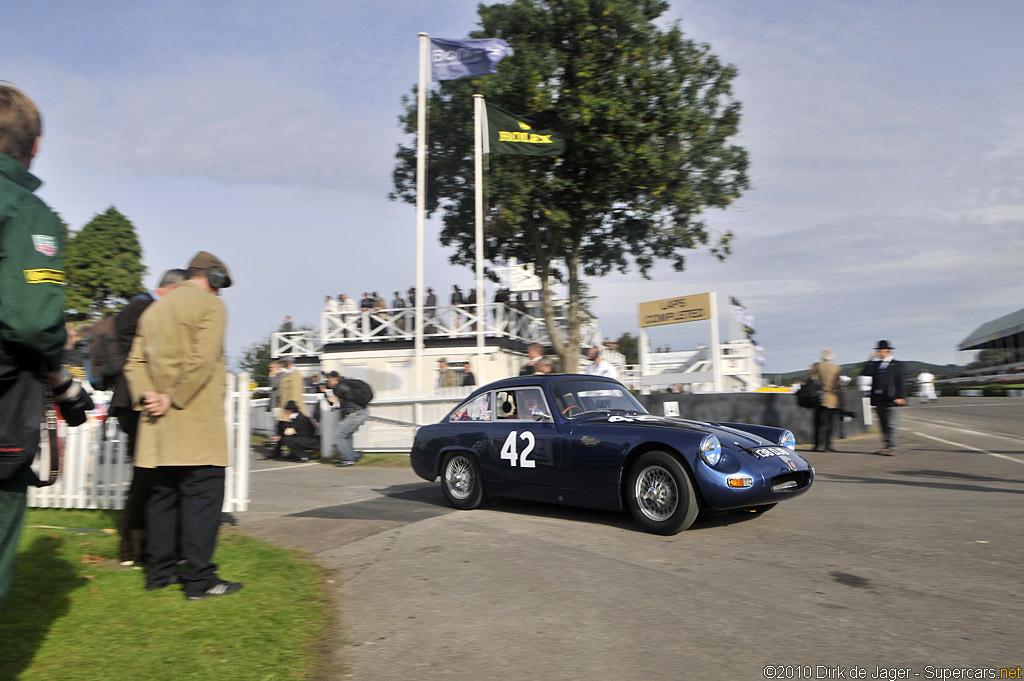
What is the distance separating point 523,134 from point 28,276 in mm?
18201

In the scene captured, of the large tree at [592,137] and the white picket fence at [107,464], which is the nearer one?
the white picket fence at [107,464]

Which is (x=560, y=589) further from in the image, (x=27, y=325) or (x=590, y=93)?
(x=590, y=93)

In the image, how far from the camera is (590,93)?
22.4 meters

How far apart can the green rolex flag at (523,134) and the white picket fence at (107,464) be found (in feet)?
44.1

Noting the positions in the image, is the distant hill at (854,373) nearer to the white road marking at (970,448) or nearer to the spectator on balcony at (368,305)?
the white road marking at (970,448)

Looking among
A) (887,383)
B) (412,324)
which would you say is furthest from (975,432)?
(412,324)

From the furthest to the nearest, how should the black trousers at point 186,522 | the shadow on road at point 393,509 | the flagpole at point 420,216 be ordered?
1. the flagpole at point 420,216
2. the shadow on road at point 393,509
3. the black trousers at point 186,522

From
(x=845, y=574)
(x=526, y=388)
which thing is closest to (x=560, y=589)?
(x=845, y=574)

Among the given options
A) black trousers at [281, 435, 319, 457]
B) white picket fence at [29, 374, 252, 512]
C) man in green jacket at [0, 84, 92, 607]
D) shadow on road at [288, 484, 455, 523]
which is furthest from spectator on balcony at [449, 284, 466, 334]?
→ man in green jacket at [0, 84, 92, 607]

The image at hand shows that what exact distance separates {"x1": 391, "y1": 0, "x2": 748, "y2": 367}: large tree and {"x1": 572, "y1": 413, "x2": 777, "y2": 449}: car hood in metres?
16.1

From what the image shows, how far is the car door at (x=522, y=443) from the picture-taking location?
7.16 metres

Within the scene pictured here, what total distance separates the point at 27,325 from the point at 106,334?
3253mm

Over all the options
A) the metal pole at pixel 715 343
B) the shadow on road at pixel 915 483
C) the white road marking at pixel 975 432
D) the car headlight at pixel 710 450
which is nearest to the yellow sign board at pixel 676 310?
the metal pole at pixel 715 343

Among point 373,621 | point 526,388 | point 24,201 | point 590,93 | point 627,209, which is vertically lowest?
point 373,621
